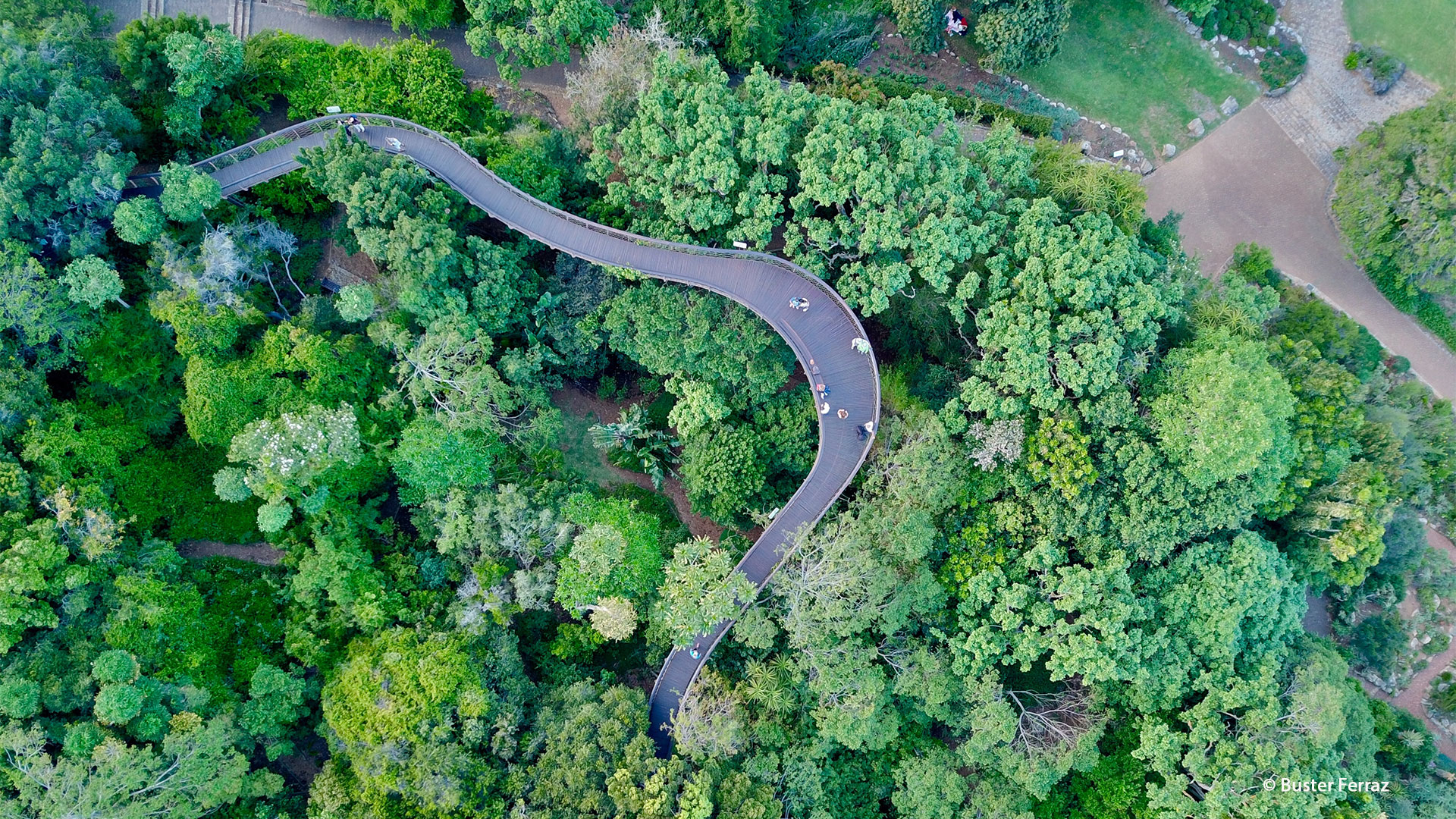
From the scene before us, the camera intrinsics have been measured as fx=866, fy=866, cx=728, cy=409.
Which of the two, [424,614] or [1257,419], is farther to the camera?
[424,614]

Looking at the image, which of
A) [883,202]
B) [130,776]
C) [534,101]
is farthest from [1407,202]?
[130,776]

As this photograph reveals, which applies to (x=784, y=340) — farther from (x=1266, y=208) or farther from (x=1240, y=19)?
(x=1240, y=19)

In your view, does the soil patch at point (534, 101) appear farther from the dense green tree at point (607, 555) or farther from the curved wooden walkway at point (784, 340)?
the dense green tree at point (607, 555)

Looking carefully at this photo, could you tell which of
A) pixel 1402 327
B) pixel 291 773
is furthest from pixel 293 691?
pixel 1402 327

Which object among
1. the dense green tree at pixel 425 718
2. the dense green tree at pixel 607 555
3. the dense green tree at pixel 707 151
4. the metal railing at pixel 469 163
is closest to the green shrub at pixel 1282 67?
the dense green tree at pixel 707 151

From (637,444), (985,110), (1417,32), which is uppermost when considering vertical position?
(1417,32)

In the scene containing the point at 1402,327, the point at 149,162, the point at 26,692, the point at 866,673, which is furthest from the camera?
the point at 1402,327

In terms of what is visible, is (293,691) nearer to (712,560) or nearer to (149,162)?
(712,560)
